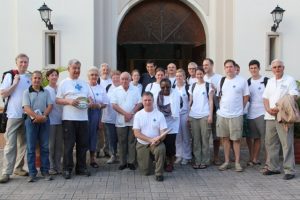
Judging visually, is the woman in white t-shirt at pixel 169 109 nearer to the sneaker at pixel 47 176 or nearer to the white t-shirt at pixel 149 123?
the white t-shirt at pixel 149 123

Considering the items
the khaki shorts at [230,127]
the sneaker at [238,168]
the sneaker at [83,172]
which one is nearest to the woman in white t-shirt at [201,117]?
the khaki shorts at [230,127]

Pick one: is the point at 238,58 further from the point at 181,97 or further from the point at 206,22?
the point at 181,97

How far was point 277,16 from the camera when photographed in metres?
10.9

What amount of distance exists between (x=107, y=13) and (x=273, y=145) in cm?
626

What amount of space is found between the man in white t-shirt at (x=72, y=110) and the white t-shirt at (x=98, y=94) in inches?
18.7

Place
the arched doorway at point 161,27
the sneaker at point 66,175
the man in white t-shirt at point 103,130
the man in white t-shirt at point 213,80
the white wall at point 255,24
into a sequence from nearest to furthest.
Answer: the sneaker at point 66,175 < the man in white t-shirt at point 213,80 < the man in white t-shirt at point 103,130 < the white wall at point 255,24 < the arched doorway at point 161,27

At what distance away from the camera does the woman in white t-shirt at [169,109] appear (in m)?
7.56

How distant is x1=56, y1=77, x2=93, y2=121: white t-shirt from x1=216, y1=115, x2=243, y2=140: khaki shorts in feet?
8.00

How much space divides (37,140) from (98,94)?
142cm

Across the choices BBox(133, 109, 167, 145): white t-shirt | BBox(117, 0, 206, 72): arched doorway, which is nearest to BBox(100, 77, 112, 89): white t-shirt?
BBox(133, 109, 167, 145): white t-shirt

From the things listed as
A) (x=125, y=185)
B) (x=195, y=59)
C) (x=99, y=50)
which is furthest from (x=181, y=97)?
(x=195, y=59)

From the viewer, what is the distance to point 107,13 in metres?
11.7

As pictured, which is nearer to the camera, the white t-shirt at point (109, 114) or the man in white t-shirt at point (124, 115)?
the man in white t-shirt at point (124, 115)

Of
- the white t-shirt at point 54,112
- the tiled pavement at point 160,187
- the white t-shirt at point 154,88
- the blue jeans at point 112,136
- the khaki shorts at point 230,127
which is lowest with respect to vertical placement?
→ the tiled pavement at point 160,187
